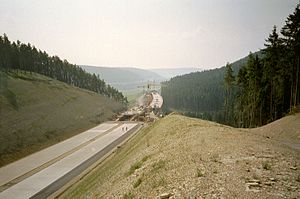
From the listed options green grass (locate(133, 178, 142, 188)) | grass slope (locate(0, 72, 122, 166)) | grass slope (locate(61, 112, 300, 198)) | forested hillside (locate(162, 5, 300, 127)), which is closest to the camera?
grass slope (locate(61, 112, 300, 198))

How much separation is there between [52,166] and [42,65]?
109 metres

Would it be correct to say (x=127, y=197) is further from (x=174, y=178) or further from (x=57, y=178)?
(x=57, y=178)

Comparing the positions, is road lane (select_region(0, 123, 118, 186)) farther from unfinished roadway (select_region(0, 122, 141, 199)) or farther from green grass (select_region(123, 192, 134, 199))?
green grass (select_region(123, 192, 134, 199))

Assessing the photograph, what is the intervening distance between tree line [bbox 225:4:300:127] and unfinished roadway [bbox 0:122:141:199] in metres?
32.3

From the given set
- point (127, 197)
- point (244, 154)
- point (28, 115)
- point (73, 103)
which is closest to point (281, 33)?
point (244, 154)

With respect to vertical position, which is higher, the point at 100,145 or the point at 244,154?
the point at 244,154

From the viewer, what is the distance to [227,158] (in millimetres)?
18781

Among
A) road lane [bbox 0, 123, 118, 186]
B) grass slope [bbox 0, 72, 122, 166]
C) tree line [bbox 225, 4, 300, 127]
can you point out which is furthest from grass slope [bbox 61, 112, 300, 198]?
grass slope [bbox 0, 72, 122, 166]

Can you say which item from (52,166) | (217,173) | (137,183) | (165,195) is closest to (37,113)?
(52,166)

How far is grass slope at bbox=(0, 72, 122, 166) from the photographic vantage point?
69.1 meters

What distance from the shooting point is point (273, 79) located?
5234cm

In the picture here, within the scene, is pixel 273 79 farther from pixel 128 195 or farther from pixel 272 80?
pixel 128 195

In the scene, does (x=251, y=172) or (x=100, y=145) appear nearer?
(x=251, y=172)

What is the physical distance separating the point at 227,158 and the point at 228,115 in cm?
7364
